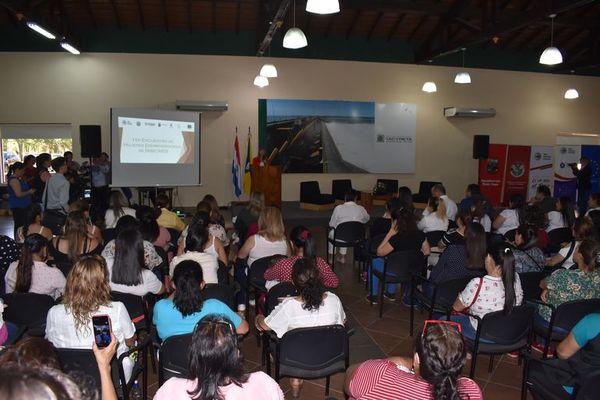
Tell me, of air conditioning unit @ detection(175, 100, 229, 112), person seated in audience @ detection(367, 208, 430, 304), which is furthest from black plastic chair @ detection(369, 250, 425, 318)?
air conditioning unit @ detection(175, 100, 229, 112)

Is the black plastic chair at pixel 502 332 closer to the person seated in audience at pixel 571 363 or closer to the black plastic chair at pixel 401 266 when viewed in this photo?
the person seated in audience at pixel 571 363

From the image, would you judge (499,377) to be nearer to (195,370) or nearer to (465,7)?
(195,370)

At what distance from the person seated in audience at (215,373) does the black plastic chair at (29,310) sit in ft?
6.25

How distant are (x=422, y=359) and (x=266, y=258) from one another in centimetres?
266

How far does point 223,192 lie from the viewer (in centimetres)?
1234

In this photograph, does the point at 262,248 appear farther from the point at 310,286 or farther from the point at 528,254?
the point at 528,254

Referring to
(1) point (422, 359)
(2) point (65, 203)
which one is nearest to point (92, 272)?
(1) point (422, 359)

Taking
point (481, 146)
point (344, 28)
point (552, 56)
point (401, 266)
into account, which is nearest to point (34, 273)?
point (401, 266)

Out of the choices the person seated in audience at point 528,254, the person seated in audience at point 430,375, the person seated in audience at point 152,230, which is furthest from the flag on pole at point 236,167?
the person seated in audience at point 430,375

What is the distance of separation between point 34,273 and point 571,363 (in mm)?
3547

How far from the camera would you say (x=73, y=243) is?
4.36 meters

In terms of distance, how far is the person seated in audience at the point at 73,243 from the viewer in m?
4.34

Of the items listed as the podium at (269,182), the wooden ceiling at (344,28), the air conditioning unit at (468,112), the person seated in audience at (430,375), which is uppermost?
the wooden ceiling at (344,28)

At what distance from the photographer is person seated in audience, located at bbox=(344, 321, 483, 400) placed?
176 cm
